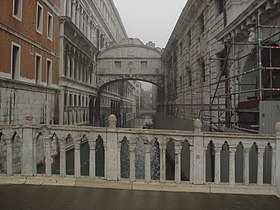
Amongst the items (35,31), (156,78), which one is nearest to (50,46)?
(35,31)

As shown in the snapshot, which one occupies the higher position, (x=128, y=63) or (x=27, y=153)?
(x=128, y=63)

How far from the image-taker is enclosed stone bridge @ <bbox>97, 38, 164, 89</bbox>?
3650cm

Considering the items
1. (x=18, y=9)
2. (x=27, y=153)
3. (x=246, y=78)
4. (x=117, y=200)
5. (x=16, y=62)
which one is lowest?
(x=117, y=200)

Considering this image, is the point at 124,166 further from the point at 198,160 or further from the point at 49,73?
the point at 198,160

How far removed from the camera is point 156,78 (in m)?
37.8

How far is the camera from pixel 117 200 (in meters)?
4.98

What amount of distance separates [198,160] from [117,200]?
1.78 m

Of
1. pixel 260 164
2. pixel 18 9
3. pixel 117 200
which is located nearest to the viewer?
pixel 117 200

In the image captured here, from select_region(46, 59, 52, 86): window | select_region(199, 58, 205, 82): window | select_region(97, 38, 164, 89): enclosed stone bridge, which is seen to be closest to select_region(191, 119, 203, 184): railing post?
select_region(199, 58, 205, 82): window

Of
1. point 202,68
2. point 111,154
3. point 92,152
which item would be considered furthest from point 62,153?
point 202,68

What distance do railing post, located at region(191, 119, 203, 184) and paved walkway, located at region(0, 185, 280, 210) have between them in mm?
325

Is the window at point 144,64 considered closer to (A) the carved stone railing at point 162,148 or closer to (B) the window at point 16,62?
(B) the window at point 16,62

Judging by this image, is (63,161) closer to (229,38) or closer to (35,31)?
(229,38)

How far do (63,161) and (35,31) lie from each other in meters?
12.6
